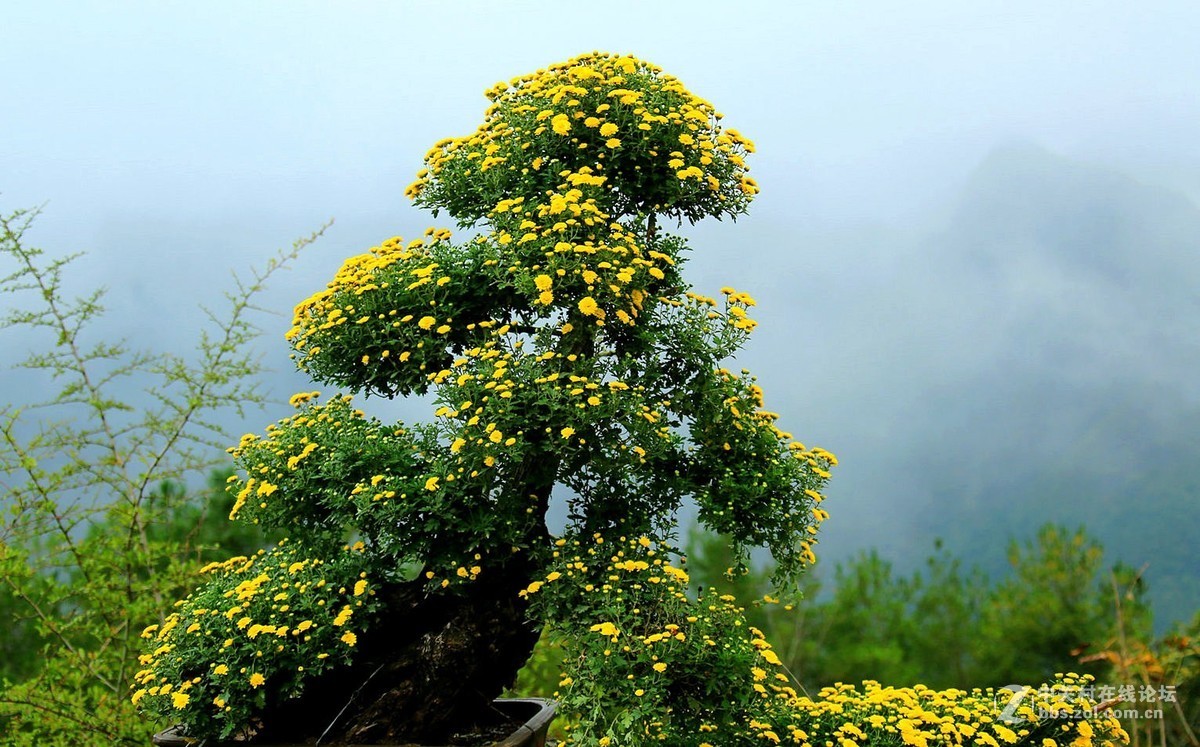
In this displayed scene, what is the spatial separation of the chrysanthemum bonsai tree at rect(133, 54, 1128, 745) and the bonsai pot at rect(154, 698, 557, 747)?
15 cm

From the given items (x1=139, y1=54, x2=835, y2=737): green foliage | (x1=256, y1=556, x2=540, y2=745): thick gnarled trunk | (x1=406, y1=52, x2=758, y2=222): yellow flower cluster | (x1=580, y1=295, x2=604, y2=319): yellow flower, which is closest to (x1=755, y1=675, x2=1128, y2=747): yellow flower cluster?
(x1=139, y1=54, x2=835, y2=737): green foliage

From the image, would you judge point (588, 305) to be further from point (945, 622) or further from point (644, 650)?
point (945, 622)

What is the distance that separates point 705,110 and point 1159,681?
14.7 feet

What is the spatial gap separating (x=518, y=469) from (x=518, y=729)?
1.41 meters

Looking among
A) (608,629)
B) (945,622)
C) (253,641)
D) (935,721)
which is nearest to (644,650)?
(608,629)

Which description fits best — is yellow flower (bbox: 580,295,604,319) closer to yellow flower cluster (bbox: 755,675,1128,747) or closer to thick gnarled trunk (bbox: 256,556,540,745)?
thick gnarled trunk (bbox: 256,556,540,745)

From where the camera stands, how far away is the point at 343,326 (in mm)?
5590

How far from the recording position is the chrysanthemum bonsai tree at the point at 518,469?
4.98 m

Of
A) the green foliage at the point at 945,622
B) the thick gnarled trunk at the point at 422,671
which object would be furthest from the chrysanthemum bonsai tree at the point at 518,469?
the green foliage at the point at 945,622

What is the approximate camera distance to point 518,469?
530cm

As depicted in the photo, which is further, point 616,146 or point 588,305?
point 616,146

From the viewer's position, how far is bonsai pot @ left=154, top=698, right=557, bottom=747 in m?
5.40

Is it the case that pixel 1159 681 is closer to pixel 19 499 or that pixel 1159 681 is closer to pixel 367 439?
pixel 367 439

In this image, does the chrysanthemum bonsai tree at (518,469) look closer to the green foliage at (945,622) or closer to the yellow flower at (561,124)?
the yellow flower at (561,124)
